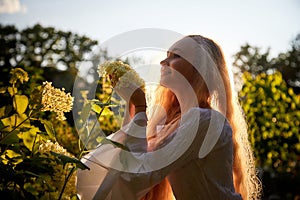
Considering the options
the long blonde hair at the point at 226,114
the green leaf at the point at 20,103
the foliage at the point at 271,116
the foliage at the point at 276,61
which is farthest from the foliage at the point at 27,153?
the foliage at the point at 276,61

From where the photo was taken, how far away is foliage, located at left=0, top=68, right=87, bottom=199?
0.97 m

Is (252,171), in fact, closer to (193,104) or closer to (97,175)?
(193,104)

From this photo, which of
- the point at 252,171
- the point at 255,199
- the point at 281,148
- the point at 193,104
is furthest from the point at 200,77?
the point at 281,148

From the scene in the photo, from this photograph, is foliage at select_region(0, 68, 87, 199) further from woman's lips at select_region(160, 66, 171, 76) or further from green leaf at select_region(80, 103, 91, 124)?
woman's lips at select_region(160, 66, 171, 76)

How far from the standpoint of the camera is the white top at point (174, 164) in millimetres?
1078

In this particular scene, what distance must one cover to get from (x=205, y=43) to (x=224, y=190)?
1.41 feet

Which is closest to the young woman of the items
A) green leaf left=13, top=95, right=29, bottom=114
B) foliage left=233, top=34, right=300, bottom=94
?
green leaf left=13, top=95, right=29, bottom=114

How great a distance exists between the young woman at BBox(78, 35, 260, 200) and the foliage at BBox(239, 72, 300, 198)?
311 cm

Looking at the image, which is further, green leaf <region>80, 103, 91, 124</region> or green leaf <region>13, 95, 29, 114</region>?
green leaf <region>13, 95, 29, 114</region>

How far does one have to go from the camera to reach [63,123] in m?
Result: 2.80

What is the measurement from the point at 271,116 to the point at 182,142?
370 cm

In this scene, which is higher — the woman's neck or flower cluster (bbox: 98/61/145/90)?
flower cluster (bbox: 98/61/145/90)

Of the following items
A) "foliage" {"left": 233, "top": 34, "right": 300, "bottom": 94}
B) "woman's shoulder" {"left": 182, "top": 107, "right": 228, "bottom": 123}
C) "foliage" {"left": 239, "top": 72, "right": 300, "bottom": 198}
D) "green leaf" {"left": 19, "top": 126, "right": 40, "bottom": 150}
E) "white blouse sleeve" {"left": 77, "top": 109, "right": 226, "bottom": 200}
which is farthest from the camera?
"foliage" {"left": 233, "top": 34, "right": 300, "bottom": 94}

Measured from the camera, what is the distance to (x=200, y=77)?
132 centimetres
